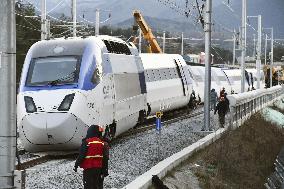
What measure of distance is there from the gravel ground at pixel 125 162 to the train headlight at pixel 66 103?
1.28 m

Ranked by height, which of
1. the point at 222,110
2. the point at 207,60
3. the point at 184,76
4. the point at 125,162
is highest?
the point at 207,60

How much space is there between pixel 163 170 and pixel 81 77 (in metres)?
3.77

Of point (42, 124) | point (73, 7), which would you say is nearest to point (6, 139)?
point (42, 124)

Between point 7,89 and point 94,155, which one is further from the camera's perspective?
point 94,155

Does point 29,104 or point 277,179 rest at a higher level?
point 29,104

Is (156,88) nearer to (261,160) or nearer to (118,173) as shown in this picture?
(261,160)

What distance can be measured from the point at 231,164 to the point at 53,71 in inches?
239

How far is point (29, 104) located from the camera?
15797mm

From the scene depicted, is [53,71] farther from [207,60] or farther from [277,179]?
[207,60]

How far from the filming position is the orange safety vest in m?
10.2

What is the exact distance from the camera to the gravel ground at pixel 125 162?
12.6m

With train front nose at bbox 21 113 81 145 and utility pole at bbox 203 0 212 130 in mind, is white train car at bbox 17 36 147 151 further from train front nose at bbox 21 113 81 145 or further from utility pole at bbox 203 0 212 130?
utility pole at bbox 203 0 212 130

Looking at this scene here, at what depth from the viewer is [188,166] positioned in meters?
16.6

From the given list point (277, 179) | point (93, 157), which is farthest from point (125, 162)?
point (93, 157)
